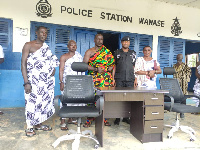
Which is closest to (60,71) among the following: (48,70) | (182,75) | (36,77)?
(48,70)

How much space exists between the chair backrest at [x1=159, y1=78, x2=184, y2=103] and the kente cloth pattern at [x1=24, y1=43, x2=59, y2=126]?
2.05 metres

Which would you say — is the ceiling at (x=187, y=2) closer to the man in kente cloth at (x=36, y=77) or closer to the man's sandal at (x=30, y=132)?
the man in kente cloth at (x=36, y=77)

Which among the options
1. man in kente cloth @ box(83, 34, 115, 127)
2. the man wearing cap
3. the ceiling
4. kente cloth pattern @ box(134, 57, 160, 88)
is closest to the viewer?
man in kente cloth @ box(83, 34, 115, 127)

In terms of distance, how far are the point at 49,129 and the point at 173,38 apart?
5092 millimetres

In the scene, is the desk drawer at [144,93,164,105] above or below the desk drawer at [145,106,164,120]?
above

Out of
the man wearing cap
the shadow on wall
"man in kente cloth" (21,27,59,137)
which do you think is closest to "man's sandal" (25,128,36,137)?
"man in kente cloth" (21,27,59,137)

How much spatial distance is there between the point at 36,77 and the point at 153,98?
183 cm

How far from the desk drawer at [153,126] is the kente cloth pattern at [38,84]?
164 cm

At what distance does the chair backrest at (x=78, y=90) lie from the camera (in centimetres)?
274

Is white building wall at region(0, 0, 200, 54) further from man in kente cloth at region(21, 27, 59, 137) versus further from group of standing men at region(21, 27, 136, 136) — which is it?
man in kente cloth at region(21, 27, 59, 137)

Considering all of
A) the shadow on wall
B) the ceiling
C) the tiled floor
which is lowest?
the tiled floor

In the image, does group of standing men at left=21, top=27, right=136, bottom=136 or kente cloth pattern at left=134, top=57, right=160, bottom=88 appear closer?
group of standing men at left=21, top=27, right=136, bottom=136

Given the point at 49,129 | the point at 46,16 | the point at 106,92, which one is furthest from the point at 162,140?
the point at 46,16

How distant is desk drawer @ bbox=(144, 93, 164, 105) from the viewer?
265 cm
